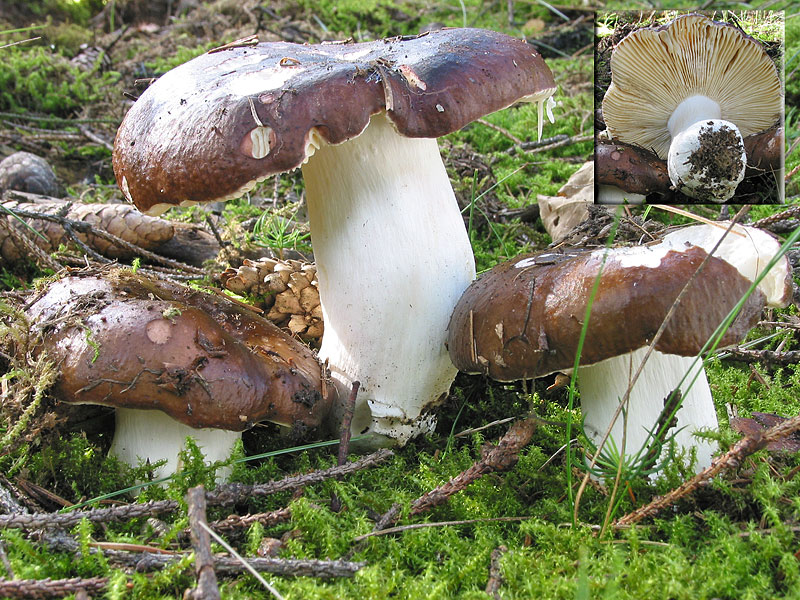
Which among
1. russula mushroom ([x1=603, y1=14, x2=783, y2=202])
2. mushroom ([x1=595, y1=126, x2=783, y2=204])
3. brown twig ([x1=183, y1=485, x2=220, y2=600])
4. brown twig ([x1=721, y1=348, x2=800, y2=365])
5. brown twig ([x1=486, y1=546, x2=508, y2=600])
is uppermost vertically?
russula mushroom ([x1=603, y1=14, x2=783, y2=202])

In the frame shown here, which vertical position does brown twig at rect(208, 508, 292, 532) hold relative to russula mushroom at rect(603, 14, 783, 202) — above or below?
below

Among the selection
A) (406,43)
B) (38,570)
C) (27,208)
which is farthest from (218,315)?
(27,208)

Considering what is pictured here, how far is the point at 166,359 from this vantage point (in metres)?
2.02

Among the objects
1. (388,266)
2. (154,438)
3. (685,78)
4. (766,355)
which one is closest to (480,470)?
(388,266)

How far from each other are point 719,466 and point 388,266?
1319mm

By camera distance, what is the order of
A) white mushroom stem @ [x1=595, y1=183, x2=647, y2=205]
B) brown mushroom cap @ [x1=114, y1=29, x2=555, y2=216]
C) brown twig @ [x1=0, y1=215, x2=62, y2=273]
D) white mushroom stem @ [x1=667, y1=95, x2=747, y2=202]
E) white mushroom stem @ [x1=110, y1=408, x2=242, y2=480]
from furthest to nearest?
1. white mushroom stem @ [x1=595, y1=183, x2=647, y2=205]
2. white mushroom stem @ [x1=667, y1=95, x2=747, y2=202]
3. brown twig @ [x1=0, y1=215, x2=62, y2=273]
4. white mushroom stem @ [x1=110, y1=408, x2=242, y2=480]
5. brown mushroom cap @ [x1=114, y1=29, x2=555, y2=216]

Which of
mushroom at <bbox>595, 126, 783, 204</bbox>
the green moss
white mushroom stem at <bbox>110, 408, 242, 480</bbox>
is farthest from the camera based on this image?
the green moss

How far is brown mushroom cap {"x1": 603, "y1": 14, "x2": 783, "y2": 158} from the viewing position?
11.3 feet

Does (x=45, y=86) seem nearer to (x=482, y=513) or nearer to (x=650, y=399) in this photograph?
(x=482, y=513)

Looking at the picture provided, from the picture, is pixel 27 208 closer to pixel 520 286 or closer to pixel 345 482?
pixel 345 482

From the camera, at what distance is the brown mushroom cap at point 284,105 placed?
1.95 metres

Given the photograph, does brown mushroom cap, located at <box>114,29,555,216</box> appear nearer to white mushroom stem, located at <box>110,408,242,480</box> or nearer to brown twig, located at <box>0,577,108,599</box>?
white mushroom stem, located at <box>110,408,242,480</box>

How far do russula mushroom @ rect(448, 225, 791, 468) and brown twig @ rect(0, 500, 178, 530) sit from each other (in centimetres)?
108

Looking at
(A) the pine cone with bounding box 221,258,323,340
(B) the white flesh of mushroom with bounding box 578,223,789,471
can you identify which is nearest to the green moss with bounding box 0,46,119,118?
(A) the pine cone with bounding box 221,258,323,340
